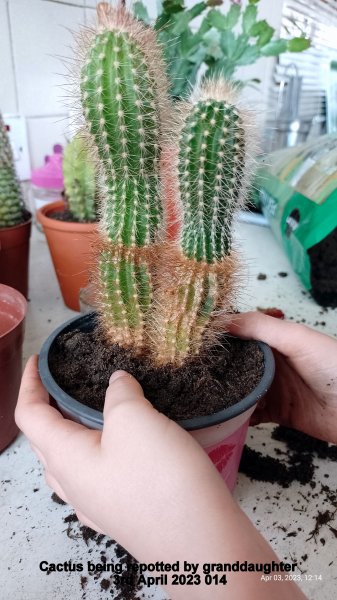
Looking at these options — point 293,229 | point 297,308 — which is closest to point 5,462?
point 297,308

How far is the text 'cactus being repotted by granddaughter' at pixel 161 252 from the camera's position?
1.16ft

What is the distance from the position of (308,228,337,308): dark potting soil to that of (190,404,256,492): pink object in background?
522 mm

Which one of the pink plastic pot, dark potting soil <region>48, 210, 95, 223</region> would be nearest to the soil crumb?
the pink plastic pot

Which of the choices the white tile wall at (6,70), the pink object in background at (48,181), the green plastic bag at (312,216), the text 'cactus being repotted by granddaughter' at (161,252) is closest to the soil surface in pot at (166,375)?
the text 'cactus being repotted by granddaughter' at (161,252)

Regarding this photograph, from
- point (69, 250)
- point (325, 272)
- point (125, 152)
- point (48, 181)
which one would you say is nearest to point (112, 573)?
point (125, 152)

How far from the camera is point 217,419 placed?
36cm

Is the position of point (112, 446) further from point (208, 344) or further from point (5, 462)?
point (5, 462)

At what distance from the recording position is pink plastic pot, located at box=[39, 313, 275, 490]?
356mm

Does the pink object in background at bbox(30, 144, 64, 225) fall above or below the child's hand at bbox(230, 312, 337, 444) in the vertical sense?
above

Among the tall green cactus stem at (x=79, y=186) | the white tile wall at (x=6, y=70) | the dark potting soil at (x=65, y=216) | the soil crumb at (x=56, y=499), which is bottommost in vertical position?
the soil crumb at (x=56, y=499)

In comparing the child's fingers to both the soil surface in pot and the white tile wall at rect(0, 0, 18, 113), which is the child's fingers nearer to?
the soil surface in pot

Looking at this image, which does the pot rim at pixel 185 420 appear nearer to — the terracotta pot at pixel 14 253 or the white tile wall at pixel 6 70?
the terracotta pot at pixel 14 253

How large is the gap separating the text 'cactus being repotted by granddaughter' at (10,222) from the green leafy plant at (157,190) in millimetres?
376

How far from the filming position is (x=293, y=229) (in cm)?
95
